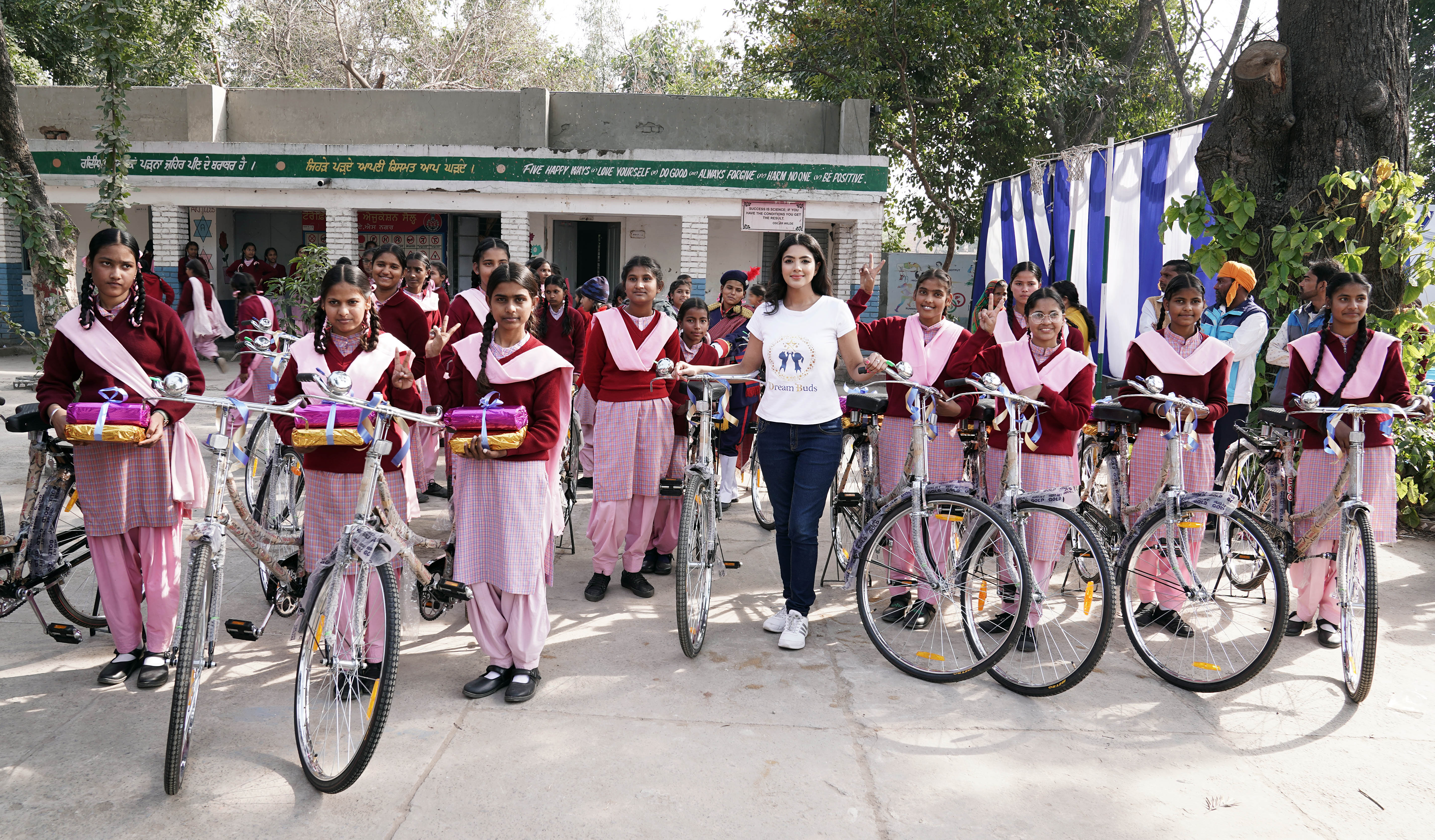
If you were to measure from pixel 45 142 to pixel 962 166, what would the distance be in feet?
49.8

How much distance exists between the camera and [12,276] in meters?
16.3

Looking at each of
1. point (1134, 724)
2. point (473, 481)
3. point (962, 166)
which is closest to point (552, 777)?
point (473, 481)

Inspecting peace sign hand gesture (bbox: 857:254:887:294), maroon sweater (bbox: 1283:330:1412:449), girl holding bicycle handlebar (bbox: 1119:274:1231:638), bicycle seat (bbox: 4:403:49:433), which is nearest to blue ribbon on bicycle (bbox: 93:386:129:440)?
bicycle seat (bbox: 4:403:49:433)

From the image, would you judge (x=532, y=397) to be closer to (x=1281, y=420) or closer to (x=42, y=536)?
(x=42, y=536)

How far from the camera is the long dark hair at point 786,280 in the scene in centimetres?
417

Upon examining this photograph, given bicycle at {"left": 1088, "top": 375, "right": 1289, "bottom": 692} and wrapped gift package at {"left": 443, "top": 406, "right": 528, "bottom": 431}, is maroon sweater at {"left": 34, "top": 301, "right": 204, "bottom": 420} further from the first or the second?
bicycle at {"left": 1088, "top": 375, "right": 1289, "bottom": 692}

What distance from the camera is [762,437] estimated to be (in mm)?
4301

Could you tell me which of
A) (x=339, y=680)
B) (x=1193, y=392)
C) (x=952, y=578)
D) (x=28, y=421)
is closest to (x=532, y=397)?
(x=339, y=680)

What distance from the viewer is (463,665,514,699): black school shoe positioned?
3.68 metres

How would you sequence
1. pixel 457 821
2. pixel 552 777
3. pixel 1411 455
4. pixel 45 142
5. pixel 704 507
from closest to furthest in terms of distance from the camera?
pixel 457 821 < pixel 552 777 < pixel 704 507 < pixel 1411 455 < pixel 45 142

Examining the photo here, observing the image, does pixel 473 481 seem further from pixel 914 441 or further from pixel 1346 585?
pixel 1346 585

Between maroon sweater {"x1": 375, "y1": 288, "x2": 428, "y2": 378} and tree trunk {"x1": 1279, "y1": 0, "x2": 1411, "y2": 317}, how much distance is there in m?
5.80

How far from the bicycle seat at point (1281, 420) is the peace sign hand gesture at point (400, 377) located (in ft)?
11.9

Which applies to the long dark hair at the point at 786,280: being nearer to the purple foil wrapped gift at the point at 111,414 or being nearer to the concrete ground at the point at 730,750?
the concrete ground at the point at 730,750
